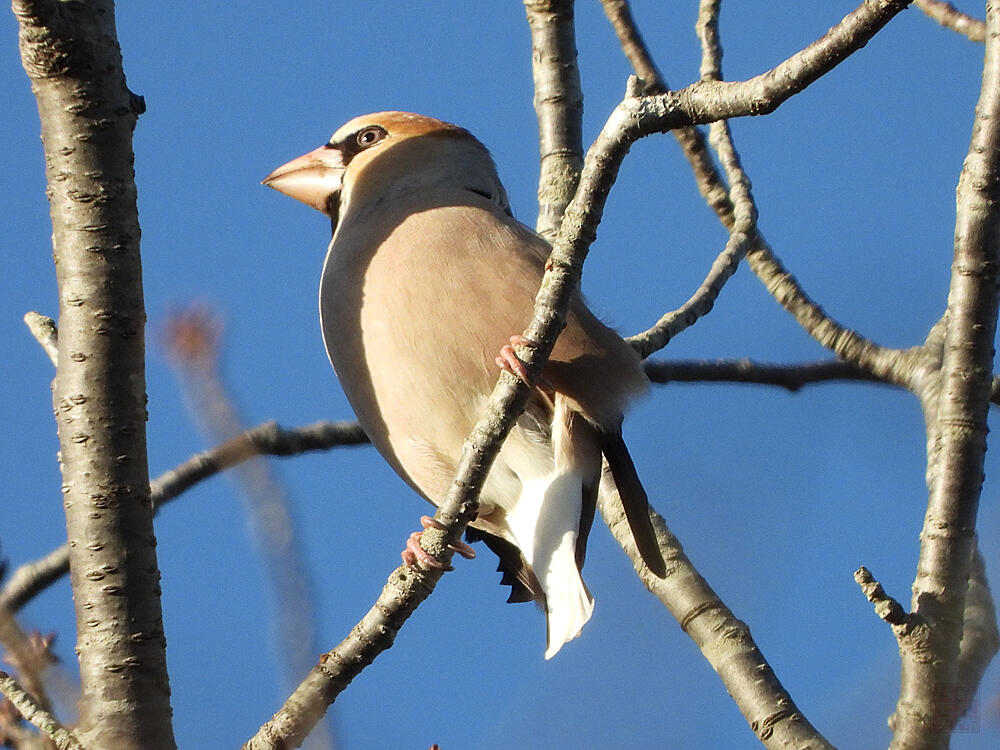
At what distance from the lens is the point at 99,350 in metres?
2.36

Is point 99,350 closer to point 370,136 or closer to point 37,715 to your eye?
point 37,715

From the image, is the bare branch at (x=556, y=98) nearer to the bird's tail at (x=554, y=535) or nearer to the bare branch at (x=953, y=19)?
the bare branch at (x=953, y=19)

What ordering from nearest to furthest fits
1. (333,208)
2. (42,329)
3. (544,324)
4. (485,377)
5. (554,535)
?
(544,324) → (42,329) → (485,377) → (554,535) → (333,208)

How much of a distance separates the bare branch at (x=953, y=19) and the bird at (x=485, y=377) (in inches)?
56.9

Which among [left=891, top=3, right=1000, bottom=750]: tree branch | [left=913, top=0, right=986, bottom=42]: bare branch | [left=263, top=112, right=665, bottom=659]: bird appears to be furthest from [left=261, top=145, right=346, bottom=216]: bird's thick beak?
[left=891, top=3, right=1000, bottom=750]: tree branch

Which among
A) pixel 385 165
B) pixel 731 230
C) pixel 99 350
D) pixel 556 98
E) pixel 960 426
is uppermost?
pixel 556 98

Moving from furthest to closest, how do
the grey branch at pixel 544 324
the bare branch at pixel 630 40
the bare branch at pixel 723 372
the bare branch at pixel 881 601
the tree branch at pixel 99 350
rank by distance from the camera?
the bare branch at pixel 630 40, the bare branch at pixel 723 372, the tree branch at pixel 99 350, the bare branch at pixel 881 601, the grey branch at pixel 544 324

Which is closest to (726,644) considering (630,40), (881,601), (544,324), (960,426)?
(960,426)

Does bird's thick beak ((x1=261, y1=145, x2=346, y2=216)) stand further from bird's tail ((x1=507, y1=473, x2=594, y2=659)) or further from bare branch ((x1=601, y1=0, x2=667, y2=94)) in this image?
bird's tail ((x1=507, y1=473, x2=594, y2=659))

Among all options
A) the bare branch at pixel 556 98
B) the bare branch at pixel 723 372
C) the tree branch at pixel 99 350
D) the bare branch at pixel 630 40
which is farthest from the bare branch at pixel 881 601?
the bare branch at pixel 630 40

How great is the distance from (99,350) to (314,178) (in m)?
1.83

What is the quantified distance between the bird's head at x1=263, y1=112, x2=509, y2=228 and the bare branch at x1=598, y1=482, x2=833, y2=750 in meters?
1.11

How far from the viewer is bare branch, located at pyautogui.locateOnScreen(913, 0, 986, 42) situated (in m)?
3.74

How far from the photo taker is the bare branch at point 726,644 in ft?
9.94
